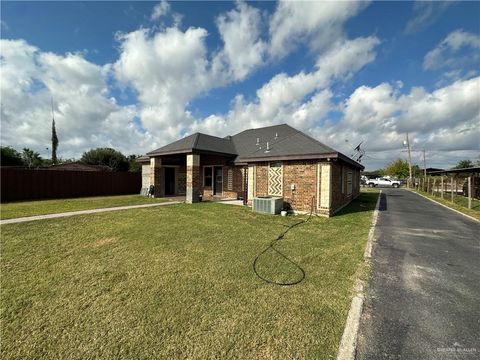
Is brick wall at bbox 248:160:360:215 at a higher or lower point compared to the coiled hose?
higher

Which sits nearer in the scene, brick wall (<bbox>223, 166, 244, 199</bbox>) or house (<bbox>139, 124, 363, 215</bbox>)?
house (<bbox>139, 124, 363, 215</bbox>)

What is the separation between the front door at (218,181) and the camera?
54.4 feet

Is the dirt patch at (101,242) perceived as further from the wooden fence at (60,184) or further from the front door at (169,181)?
the wooden fence at (60,184)

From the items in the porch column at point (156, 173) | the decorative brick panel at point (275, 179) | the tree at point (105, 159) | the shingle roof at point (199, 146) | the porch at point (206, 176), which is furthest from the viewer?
the tree at point (105, 159)

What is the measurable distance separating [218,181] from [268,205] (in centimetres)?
715

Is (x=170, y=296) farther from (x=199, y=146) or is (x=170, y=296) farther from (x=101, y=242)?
(x=199, y=146)

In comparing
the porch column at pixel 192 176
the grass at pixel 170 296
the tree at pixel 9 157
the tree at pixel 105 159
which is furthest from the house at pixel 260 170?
the tree at pixel 9 157

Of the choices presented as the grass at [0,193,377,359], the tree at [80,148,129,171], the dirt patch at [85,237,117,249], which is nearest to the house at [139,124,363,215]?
the grass at [0,193,377,359]

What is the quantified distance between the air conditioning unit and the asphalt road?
4.44 metres

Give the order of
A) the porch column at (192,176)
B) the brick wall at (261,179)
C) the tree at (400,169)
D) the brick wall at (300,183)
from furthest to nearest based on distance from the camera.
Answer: the tree at (400,169), the porch column at (192,176), the brick wall at (261,179), the brick wall at (300,183)

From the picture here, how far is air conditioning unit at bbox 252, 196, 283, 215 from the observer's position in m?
10.1

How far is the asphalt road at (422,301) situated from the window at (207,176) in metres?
12.5

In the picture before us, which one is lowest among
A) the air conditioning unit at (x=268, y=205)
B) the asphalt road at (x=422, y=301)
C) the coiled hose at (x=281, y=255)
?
the asphalt road at (x=422, y=301)

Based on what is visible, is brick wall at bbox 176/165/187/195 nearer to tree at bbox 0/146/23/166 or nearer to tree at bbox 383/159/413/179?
tree at bbox 0/146/23/166
